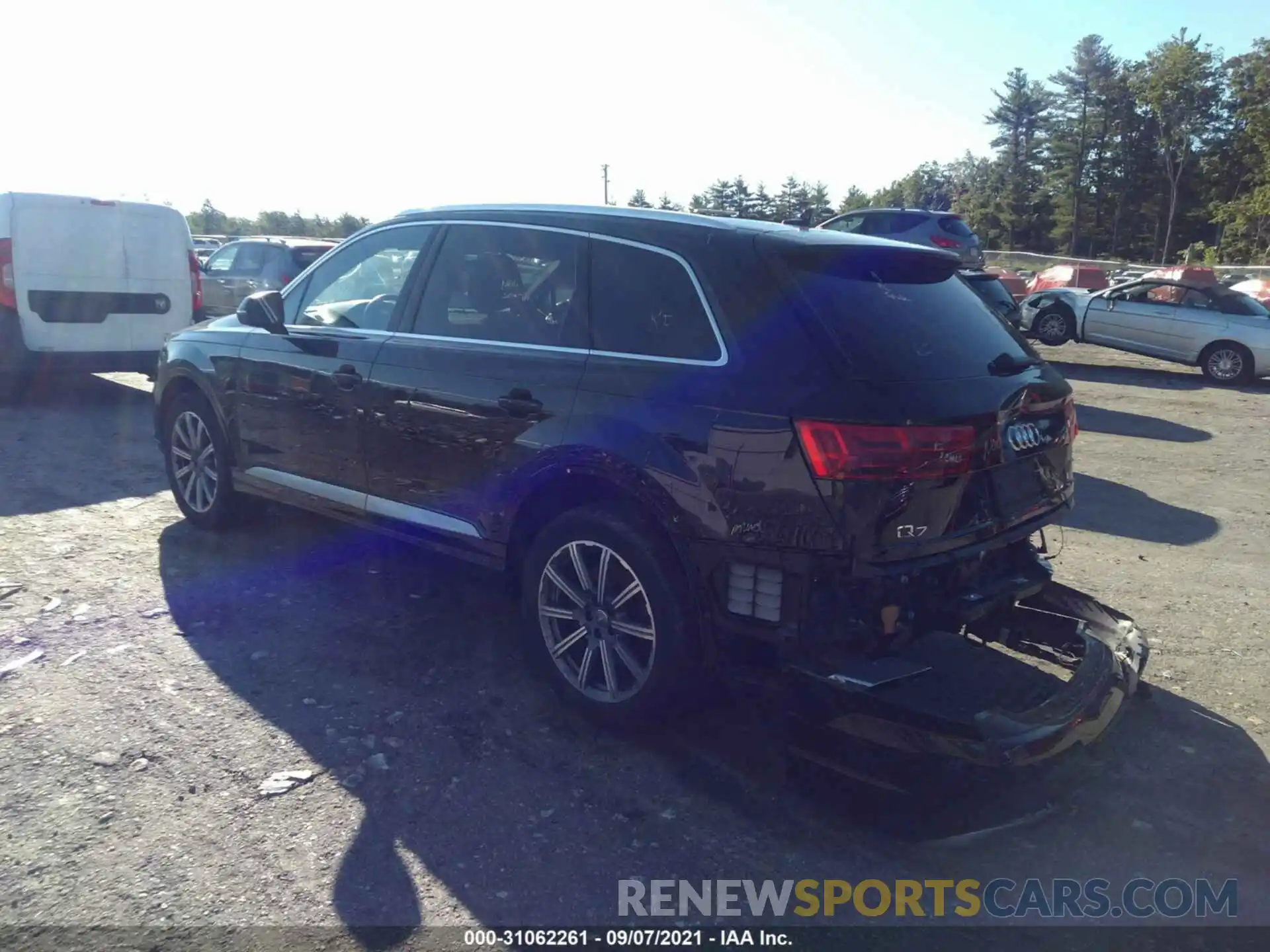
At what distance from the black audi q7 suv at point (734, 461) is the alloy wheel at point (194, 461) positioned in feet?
4.60

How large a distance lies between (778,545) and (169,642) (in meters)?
2.95

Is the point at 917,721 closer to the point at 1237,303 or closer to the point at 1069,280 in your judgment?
the point at 1237,303

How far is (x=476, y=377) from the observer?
14.1ft

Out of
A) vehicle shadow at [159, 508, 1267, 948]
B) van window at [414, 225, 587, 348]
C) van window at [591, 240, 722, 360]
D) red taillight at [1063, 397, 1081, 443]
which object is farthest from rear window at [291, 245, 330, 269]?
red taillight at [1063, 397, 1081, 443]

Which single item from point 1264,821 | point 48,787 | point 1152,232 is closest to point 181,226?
point 48,787

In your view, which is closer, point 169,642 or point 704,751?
point 704,751

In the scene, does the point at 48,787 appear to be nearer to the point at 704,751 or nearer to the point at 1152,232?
the point at 704,751

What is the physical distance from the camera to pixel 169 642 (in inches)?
183

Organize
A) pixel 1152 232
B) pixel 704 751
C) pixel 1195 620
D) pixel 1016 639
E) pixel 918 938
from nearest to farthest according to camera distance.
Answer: pixel 918 938
pixel 704 751
pixel 1016 639
pixel 1195 620
pixel 1152 232

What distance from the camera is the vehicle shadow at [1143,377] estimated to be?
50.6ft

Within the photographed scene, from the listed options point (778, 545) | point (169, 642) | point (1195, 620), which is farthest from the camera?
point (1195, 620)

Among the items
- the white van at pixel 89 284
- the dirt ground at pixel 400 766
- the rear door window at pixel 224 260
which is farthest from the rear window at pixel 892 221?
the dirt ground at pixel 400 766

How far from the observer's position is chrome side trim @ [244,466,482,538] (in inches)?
176

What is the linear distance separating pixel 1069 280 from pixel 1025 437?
23911 mm
